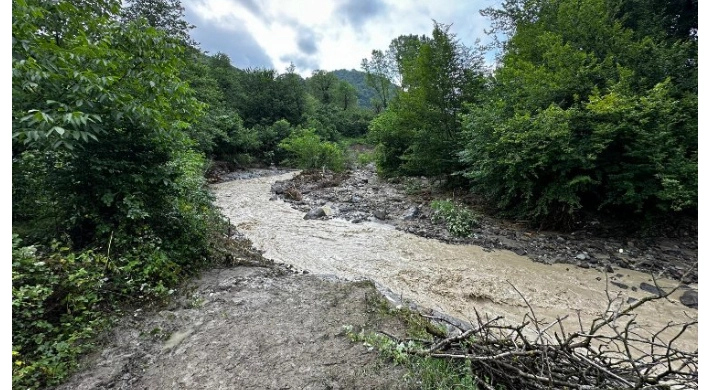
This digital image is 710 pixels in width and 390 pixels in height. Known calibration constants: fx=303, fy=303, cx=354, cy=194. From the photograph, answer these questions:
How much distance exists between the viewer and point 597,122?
6758 mm

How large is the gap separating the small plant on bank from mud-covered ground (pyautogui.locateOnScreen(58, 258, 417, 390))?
452 cm

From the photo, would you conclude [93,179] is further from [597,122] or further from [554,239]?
[597,122]

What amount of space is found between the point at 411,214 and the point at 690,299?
5.91 meters

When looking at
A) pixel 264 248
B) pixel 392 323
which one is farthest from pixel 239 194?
pixel 392 323

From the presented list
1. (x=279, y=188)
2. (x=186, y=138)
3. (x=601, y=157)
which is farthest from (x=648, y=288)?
(x=279, y=188)

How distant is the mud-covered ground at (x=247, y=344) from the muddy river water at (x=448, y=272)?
185 cm

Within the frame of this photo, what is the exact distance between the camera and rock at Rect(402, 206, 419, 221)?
9.23 m

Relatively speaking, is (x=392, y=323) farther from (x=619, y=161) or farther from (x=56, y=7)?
(x=619, y=161)

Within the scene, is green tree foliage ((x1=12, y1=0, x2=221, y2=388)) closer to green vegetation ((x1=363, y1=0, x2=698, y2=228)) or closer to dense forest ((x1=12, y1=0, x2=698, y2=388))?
dense forest ((x1=12, y1=0, x2=698, y2=388))

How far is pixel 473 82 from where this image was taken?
12.2m

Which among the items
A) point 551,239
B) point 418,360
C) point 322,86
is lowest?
point 418,360

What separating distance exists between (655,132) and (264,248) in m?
8.64

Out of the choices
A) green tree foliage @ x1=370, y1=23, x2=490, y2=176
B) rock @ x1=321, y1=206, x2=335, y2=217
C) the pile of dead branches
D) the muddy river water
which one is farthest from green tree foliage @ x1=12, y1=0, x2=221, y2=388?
green tree foliage @ x1=370, y1=23, x2=490, y2=176

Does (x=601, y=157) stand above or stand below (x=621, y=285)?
above
